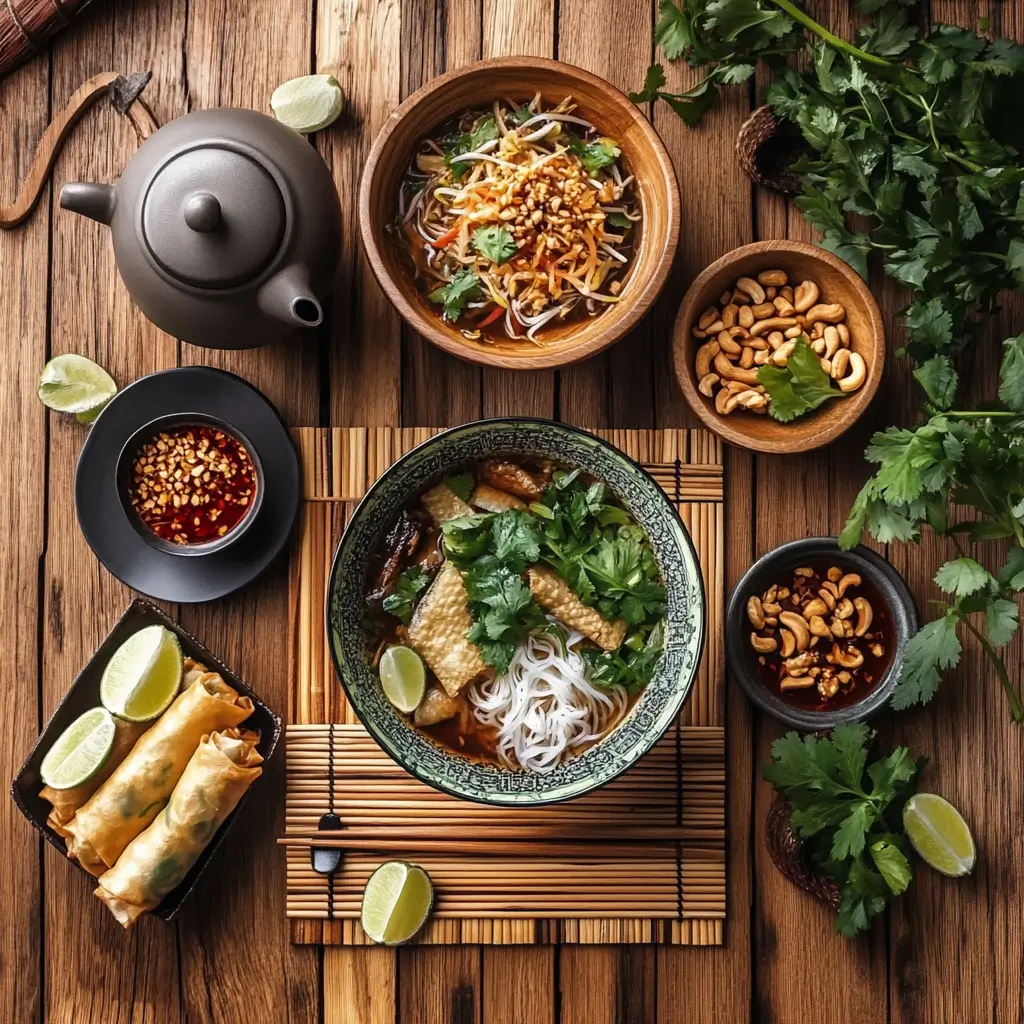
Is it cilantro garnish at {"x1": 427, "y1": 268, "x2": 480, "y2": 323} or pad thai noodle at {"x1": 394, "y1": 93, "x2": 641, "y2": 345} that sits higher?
pad thai noodle at {"x1": 394, "y1": 93, "x2": 641, "y2": 345}

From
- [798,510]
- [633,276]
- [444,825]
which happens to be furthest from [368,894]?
[633,276]

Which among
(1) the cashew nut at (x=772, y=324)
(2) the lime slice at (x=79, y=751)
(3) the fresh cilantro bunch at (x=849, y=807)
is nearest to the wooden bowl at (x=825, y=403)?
(1) the cashew nut at (x=772, y=324)

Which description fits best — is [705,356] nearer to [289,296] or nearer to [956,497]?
[956,497]

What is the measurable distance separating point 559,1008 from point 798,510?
51.1 inches

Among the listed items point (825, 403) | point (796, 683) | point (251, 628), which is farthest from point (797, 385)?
point (251, 628)

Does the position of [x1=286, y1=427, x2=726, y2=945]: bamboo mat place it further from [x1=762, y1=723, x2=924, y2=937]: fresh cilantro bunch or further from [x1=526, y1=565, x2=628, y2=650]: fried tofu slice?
[x1=526, y1=565, x2=628, y2=650]: fried tofu slice

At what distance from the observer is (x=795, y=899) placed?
7.66 feet

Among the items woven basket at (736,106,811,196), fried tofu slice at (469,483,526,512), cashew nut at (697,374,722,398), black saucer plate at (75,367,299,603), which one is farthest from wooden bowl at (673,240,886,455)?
black saucer plate at (75,367,299,603)

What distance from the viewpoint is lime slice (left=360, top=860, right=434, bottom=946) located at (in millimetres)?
2229

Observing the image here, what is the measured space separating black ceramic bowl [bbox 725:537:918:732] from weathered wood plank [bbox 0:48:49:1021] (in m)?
1.63

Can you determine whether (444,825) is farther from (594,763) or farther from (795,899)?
(795,899)

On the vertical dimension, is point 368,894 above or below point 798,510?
below

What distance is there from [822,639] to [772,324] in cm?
73

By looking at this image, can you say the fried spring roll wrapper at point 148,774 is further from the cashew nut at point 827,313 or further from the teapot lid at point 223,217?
the cashew nut at point 827,313
